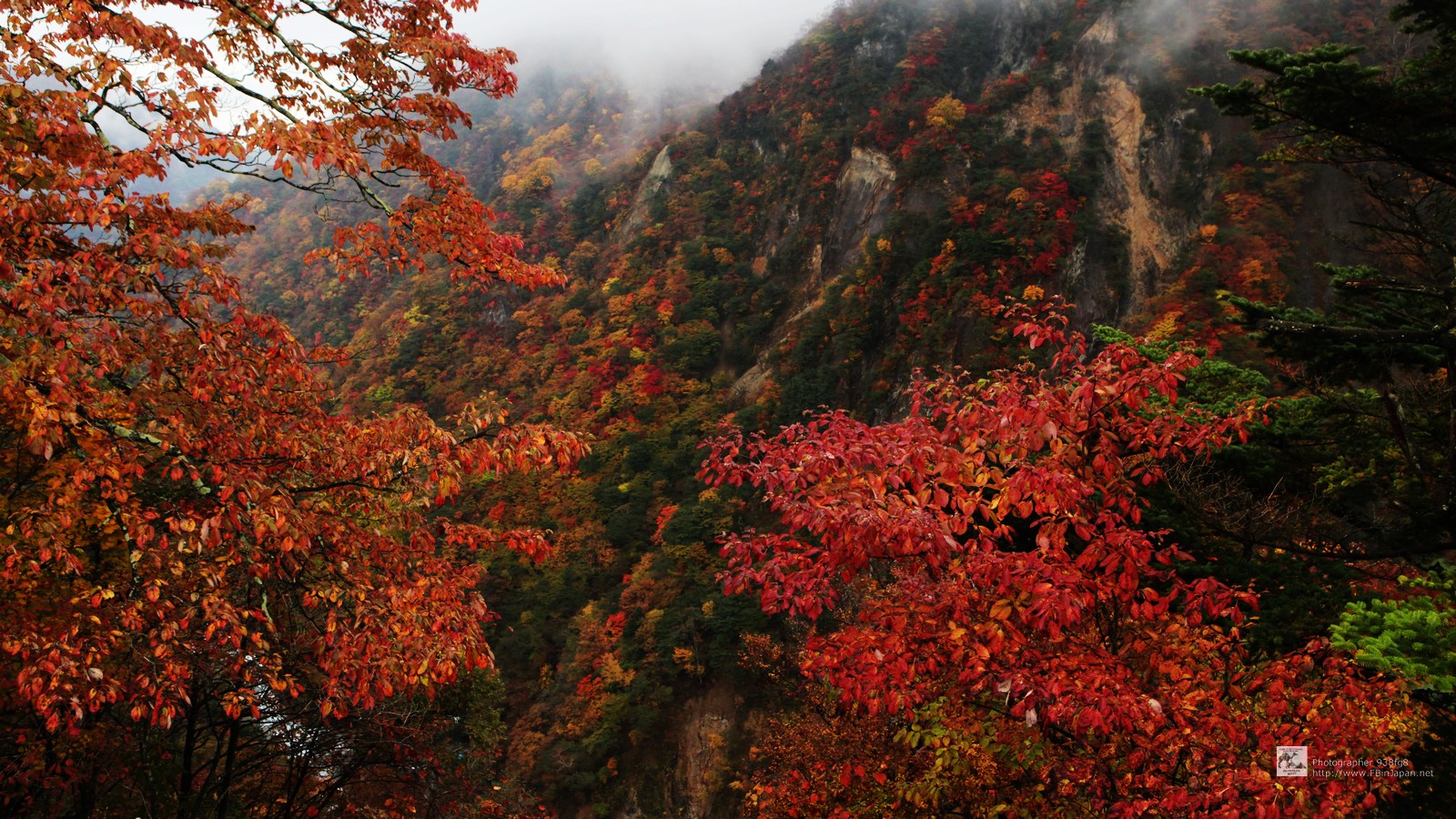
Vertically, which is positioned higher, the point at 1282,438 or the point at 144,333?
the point at 1282,438

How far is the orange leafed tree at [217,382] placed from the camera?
11.6ft

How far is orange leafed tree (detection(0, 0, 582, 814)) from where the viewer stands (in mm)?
3529

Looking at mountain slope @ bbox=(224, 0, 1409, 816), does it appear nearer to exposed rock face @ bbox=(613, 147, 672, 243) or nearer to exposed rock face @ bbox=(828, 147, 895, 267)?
exposed rock face @ bbox=(828, 147, 895, 267)

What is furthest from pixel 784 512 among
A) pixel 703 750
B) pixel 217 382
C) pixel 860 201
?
pixel 860 201

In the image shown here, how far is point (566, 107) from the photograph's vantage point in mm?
98375

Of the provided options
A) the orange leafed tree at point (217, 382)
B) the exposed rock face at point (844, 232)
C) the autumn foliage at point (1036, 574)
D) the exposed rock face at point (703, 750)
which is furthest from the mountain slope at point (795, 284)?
the orange leafed tree at point (217, 382)

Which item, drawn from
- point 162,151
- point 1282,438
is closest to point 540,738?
point 1282,438

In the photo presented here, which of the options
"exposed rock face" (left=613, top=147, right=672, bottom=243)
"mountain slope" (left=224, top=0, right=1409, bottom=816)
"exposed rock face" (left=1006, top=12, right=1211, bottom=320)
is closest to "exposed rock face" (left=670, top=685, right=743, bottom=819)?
"mountain slope" (left=224, top=0, right=1409, bottom=816)

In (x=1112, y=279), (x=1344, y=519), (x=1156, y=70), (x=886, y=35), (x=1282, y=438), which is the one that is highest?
(x=886, y=35)

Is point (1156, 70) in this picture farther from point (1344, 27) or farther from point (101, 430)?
point (101, 430)

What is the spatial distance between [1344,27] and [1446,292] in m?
34.6

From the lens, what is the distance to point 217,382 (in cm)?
411

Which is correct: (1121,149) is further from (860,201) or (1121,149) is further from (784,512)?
(784,512)

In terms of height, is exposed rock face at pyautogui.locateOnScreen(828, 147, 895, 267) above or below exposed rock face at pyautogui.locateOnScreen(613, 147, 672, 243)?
below
